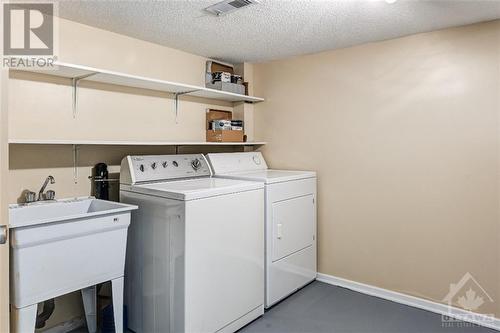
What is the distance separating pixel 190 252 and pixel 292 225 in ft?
3.67

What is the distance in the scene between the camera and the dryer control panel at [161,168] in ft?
8.00

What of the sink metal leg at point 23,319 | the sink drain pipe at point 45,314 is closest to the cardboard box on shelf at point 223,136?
the sink drain pipe at point 45,314

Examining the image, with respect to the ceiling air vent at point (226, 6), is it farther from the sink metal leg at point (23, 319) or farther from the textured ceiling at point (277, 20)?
the sink metal leg at point (23, 319)

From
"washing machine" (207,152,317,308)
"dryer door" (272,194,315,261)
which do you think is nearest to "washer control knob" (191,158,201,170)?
"washing machine" (207,152,317,308)

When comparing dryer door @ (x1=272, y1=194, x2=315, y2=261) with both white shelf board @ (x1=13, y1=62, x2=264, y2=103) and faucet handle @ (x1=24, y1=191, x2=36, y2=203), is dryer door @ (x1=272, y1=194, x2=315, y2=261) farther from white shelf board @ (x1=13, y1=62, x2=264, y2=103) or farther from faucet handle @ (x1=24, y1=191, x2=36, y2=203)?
faucet handle @ (x1=24, y1=191, x2=36, y2=203)

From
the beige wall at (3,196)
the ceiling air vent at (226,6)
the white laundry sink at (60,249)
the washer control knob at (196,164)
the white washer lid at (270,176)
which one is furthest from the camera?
the washer control knob at (196,164)

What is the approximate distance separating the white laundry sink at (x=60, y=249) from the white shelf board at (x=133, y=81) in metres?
0.86

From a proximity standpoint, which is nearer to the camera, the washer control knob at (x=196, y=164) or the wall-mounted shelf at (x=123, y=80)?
the wall-mounted shelf at (x=123, y=80)

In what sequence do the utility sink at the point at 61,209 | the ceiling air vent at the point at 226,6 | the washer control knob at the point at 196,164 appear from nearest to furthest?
the utility sink at the point at 61,209 → the ceiling air vent at the point at 226,6 → the washer control knob at the point at 196,164

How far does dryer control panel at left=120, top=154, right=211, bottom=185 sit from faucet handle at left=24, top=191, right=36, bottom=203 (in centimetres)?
55

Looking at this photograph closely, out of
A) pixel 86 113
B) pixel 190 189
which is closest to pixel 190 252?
pixel 190 189

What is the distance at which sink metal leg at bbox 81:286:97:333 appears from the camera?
234 centimetres

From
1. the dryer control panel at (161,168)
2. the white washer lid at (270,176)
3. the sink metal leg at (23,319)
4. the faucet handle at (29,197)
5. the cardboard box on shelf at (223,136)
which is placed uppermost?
the cardboard box on shelf at (223,136)

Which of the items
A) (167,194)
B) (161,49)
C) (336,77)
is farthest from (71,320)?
(336,77)
